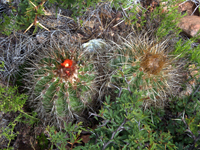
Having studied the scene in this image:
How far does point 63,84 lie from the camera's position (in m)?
2.08

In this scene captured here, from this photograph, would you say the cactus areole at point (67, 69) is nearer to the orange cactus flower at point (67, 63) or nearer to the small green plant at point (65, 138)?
the orange cactus flower at point (67, 63)

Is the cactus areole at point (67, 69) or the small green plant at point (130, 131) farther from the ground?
the cactus areole at point (67, 69)

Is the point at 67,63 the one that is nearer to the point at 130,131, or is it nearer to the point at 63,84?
the point at 63,84

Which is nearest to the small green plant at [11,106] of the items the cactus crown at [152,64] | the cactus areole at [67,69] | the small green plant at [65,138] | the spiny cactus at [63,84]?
the spiny cactus at [63,84]

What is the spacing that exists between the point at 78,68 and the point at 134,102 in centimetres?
79

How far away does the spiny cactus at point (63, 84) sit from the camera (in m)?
2.02

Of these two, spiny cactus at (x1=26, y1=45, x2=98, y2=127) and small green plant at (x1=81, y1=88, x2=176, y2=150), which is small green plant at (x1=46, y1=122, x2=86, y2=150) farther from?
spiny cactus at (x1=26, y1=45, x2=98, y2=127)

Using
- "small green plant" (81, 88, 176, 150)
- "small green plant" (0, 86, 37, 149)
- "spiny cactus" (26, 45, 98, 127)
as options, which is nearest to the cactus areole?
"spiny cactus" (26, 45, 98, 127)

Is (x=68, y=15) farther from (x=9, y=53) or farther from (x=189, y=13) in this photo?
(x=189, y=13)

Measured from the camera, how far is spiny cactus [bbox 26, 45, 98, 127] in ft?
6.63

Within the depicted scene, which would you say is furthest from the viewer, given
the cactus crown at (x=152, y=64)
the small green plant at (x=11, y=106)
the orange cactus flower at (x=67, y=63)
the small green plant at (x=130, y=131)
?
the small green plant at (x=11, y=106)

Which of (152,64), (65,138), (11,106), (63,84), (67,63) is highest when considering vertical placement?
(67,63)


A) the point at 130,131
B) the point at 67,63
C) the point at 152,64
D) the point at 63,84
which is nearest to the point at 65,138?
the point at 63,84

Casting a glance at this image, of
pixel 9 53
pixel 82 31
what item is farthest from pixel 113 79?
pixel 9 53
